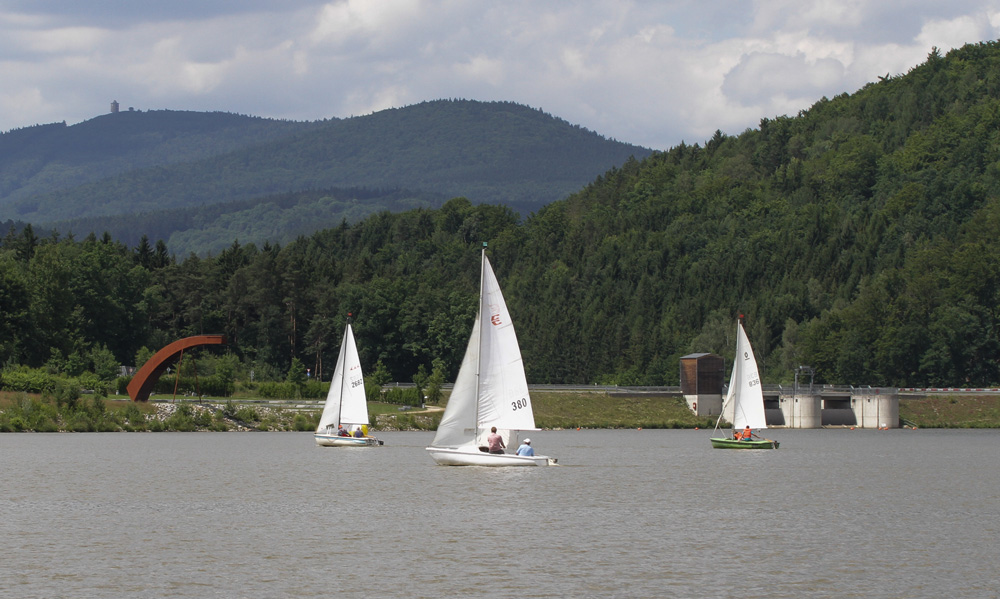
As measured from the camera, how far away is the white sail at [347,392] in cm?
7856

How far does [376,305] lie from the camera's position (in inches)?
6383

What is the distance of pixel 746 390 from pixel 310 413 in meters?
44.4

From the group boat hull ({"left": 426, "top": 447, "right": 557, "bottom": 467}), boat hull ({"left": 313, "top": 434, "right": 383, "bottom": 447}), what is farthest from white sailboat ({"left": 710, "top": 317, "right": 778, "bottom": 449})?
boat hull ({"left": 426, "top": 447, "right": 557, "bottom": 467})

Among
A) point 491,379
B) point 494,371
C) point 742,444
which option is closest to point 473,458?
point 491,379

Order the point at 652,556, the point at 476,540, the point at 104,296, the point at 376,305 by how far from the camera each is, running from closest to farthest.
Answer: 1. the point at 652,556
2. the point at 476,540
3. the point at 104,296
4. the point at 376,305

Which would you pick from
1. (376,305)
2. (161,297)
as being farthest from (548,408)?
(161,297)

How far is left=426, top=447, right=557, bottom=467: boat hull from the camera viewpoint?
5491 cm

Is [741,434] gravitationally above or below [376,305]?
below

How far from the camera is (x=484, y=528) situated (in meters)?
39.9

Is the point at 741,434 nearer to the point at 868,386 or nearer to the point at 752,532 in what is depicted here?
the point at 752,532

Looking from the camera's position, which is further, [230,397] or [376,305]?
[376,305]

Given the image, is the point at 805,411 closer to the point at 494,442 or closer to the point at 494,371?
the point at 494,442

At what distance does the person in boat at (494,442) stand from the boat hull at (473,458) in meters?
0.22

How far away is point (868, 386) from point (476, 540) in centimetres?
13470
